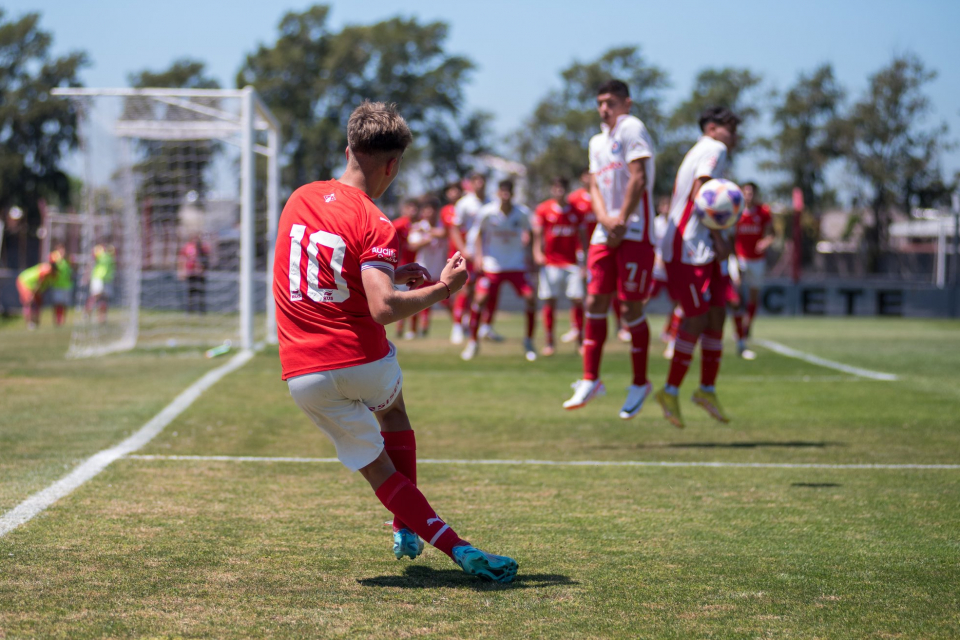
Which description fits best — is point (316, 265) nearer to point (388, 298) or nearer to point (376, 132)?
point (388, 298)

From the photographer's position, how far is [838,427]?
811cm

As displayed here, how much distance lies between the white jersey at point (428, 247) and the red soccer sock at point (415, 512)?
547 inches

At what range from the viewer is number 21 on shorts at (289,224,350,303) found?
3.57 meters

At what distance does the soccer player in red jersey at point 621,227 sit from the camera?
7172mm

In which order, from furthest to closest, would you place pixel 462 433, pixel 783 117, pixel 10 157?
pixel 783 117 → pixel 10 157 → pixel 462 433

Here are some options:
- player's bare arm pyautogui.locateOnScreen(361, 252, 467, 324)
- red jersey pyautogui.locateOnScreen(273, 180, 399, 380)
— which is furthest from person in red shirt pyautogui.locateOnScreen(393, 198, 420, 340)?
player's bare arm pyautogui.locateOnScreen(361, 252, 467, 324)

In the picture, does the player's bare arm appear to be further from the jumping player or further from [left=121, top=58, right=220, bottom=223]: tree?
[left=121, top=58, right=220, bottom=223]: tree

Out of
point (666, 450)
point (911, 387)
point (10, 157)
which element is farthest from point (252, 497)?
point (10, 157)

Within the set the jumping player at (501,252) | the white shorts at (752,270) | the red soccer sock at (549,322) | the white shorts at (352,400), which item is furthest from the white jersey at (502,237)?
the white shorts at (352,400)

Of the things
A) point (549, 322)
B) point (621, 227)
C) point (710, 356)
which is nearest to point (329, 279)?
point (621, 227)

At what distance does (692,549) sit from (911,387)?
7.18 m

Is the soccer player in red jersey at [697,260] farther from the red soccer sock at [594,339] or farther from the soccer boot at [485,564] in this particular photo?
the soccer boot at [485,564]

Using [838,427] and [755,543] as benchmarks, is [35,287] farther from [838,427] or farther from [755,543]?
[755,543]

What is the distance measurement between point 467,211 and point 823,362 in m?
5.56
